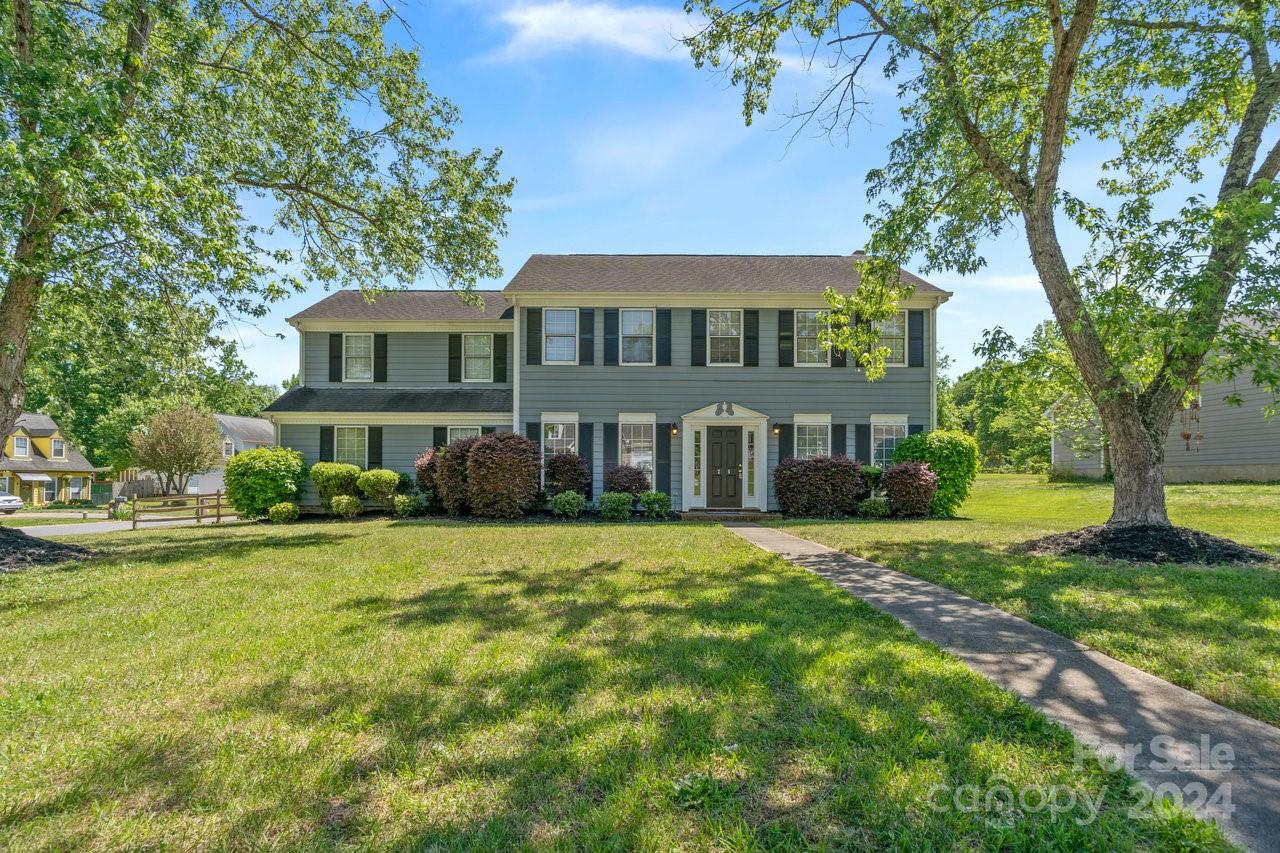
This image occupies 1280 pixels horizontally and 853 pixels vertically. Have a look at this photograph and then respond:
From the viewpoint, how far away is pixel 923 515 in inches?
550

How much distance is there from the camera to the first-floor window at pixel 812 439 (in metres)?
15.1

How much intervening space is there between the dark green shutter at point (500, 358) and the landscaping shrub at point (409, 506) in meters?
4.16

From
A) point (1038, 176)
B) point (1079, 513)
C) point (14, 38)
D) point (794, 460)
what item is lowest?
point (1079, 513)

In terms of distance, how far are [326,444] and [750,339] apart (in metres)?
11.4

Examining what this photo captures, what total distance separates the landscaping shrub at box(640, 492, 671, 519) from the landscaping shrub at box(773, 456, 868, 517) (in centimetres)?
300

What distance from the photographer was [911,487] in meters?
13.7

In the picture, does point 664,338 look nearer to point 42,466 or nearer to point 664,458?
point 664,458

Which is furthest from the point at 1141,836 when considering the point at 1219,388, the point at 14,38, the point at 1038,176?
the point at 1219,388

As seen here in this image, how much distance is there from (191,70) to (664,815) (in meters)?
11.2

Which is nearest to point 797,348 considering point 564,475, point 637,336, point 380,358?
point 637,336

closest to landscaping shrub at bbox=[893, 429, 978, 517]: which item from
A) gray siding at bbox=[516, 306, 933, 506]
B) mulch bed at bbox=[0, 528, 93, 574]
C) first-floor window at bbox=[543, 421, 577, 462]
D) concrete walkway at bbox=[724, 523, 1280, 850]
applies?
gray siding at bbox=[516, 306, 933, 506]

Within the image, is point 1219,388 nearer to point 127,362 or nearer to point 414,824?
point 414,824

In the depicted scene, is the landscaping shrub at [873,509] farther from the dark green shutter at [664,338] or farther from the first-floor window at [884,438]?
the dark green shutter at [664,338]

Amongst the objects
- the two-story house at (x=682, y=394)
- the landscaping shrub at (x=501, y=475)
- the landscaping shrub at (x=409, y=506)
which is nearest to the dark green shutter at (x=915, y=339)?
the two-story house at (x=682, y=394)
